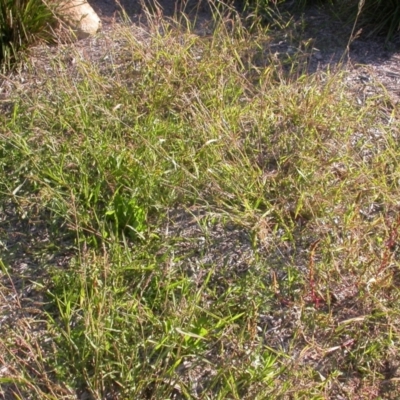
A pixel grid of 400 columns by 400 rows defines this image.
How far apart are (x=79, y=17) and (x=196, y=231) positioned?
6.03 ft

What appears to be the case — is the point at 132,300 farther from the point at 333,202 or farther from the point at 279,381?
the point at 333,202

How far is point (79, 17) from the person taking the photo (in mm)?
3887

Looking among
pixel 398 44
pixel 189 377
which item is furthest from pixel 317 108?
pixel 189 377

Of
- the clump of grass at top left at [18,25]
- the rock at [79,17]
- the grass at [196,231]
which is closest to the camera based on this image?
the grass at [196,231]

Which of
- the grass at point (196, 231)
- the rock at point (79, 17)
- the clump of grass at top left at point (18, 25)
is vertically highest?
the clump of grass at top left at point (18, 25)

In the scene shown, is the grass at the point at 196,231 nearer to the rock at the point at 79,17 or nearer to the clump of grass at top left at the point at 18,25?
the clump of grass at top left at the point at 18,25

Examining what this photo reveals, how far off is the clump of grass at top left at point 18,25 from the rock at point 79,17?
0.46 ft

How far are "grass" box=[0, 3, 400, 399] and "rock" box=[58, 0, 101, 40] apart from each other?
392 millimetres

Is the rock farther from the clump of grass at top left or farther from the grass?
the grass

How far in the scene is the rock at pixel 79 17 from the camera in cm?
Result: 382

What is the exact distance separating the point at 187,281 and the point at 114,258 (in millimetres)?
312

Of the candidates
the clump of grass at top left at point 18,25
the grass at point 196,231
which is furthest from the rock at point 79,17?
the grass at point 196,231

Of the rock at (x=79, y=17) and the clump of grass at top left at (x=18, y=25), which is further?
the rock at (x=79, y=17)

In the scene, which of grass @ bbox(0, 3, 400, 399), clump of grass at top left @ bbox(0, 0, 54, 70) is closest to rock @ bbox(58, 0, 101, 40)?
clump of grass at top left @ bbox(0, 0, 54, 70)
